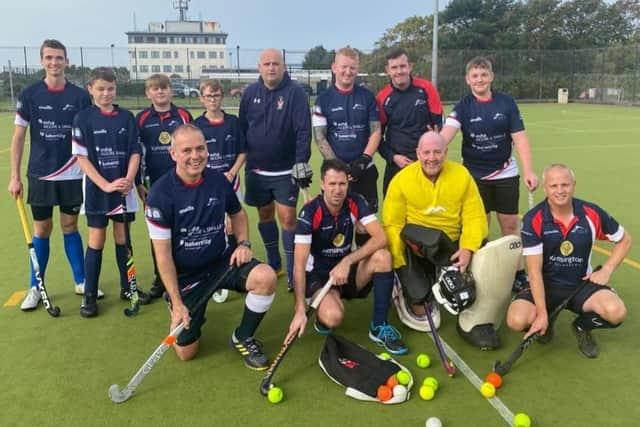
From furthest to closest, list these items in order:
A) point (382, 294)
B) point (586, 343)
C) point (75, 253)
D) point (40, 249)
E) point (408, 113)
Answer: point (408, 113) < point (75, 253) < point (40, 249) < point (382, 294) < point (586, 343)

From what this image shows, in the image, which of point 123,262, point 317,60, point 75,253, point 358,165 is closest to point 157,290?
point 123,262

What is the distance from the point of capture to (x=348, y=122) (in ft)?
15.9

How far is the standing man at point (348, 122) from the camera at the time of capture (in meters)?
4.83

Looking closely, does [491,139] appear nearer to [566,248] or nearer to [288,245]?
[566,248]

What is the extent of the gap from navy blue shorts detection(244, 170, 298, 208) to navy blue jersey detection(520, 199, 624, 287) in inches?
81.3

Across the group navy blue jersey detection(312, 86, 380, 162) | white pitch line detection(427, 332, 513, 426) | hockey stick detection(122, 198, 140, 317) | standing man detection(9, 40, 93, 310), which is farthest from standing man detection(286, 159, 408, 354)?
standing man detection(9, 40, 93, 310)

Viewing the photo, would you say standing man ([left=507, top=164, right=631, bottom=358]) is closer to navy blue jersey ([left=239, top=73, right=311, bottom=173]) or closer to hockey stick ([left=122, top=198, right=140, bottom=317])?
navy blue jersey ([left=239, top=73, right=311, bottom=173])

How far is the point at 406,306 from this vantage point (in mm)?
4250

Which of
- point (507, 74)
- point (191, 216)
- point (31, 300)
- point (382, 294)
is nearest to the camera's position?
point (191, 216)

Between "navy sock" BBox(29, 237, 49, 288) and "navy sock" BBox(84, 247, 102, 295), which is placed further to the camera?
"navy sock" BBox(29, 237, 49, 288)

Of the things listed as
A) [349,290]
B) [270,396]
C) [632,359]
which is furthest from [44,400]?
[632,359]

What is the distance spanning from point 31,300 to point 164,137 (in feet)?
5.58

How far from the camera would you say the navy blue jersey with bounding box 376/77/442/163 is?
16.5 feet

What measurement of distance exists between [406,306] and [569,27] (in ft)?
167
